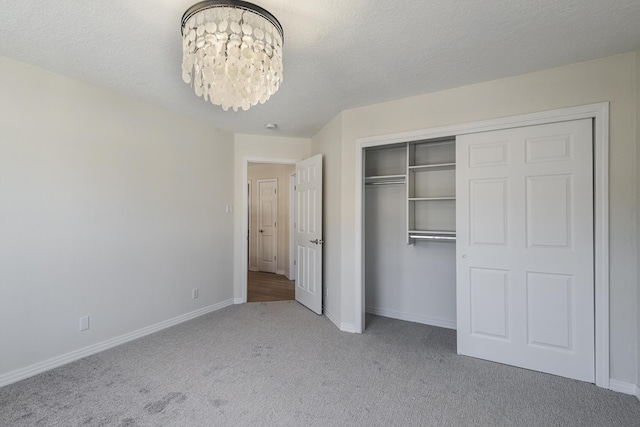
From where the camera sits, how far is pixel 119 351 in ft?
9.60

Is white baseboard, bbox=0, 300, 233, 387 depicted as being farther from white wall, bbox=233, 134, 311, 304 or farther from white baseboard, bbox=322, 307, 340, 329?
white baseboard, bbox=322, 307, 340, 329

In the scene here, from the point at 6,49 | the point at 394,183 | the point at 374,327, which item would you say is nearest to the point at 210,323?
the point at 374,327

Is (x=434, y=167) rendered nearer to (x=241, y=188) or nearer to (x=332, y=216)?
(x=332, y=216)

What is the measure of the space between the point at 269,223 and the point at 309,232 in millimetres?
2804

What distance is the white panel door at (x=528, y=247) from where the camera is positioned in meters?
2.46

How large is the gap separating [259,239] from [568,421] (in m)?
5.87

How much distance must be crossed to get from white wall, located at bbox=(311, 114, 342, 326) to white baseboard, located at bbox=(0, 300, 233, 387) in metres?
1.66

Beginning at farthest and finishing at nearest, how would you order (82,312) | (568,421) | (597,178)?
(82,312) → (597,178) → (568,421)

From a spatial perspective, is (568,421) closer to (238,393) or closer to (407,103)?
(238,393)

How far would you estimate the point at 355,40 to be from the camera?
83.6 inches

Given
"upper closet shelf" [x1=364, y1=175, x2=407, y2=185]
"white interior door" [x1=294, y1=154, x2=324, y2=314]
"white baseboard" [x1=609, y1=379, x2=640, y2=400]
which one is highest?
"upper closet shelf" [x1=364, y1=175, x2=407, y2=185]

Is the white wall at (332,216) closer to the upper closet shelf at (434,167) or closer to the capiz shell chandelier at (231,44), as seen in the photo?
the upper closet shelf at (434,167)

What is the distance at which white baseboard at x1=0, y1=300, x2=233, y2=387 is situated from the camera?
7.90 feet

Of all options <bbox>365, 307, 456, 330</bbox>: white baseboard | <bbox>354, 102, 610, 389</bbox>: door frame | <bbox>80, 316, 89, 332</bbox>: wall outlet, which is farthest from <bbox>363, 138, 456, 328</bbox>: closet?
<bbox>80, 316, 89, 332</bbox>: wall outlet
